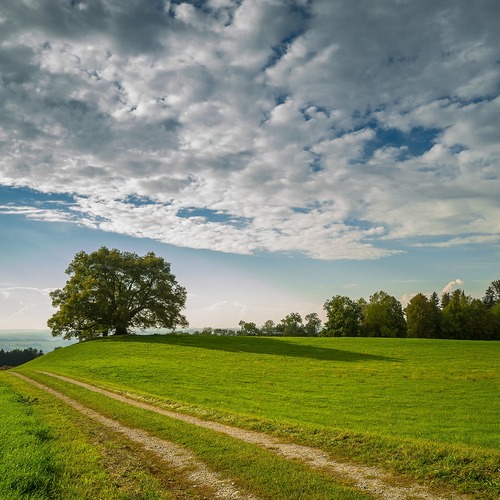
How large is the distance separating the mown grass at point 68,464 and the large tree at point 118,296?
54.2m

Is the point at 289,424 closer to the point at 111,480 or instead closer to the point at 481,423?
the point at 111,480

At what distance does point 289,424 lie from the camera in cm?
1488

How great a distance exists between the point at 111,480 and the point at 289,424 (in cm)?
788

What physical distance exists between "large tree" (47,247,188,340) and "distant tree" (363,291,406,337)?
4905 cm

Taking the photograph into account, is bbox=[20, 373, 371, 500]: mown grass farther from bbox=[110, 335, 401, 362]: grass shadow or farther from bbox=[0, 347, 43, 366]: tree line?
bbox=[0, 347, 43, 366]: tree line

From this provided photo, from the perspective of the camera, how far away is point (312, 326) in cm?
14325

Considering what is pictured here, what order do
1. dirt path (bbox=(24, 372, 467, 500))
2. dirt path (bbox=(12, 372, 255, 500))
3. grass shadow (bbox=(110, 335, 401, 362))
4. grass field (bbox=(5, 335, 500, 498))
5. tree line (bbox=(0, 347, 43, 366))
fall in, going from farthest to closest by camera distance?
tree line (bbox=(0, 347, 43, 366)), grass shadow (bbox=(110, 335, 401, 362)), grass field (bbox=(5, 335, 500, 498)), dirt path (bbox=(12, 372, 255, 500)), dirt path (bbox=(24, 372, 467, 500))

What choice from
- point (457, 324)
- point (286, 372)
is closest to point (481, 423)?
point (286, 372)

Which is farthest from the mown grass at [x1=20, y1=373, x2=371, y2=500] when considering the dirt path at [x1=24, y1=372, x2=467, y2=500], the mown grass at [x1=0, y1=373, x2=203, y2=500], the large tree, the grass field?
the large tree

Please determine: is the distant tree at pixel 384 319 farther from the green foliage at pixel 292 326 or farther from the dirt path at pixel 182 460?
the dirt path at pixel 182 460

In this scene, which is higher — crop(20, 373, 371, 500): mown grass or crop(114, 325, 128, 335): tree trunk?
crop(114, 325, 128, 335): tree trunk

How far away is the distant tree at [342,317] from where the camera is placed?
302 feet

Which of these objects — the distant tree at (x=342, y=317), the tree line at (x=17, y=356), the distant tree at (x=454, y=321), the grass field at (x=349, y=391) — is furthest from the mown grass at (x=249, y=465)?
the tree line at (x=17, y=356)

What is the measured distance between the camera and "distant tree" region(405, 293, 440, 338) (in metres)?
92.9
